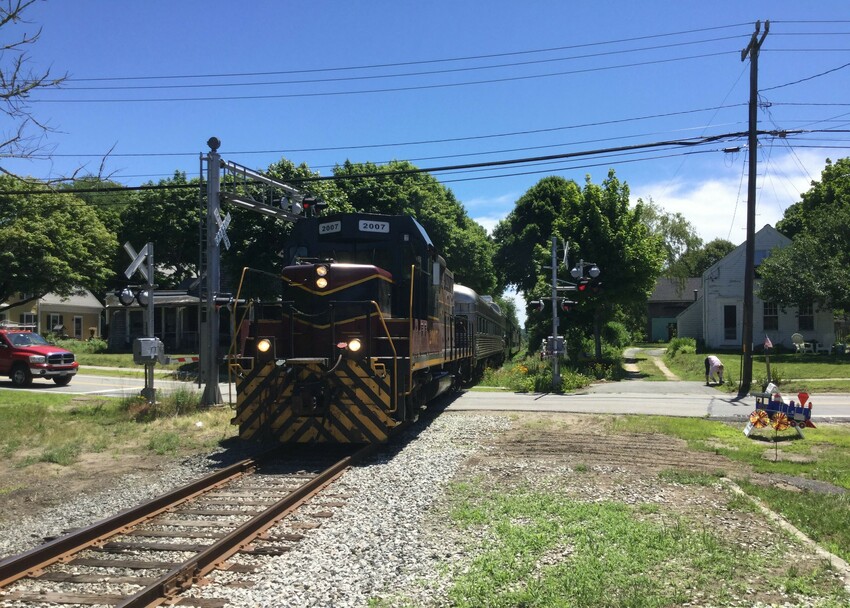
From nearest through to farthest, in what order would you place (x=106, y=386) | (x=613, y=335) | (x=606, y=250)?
(x=106, y=386) → (x=606, y=250) → (x=613, y=335)

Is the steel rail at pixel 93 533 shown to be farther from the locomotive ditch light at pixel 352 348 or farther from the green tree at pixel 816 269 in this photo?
the green tree at pixel 816 269

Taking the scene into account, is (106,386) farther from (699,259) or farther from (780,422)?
(699,259)

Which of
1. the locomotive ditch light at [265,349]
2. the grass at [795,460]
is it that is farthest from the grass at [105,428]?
the grass at [795,460]

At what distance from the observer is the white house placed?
36344 millimetres

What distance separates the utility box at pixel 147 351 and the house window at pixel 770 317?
112ft

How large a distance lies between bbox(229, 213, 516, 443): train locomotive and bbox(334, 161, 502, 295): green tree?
1181cm

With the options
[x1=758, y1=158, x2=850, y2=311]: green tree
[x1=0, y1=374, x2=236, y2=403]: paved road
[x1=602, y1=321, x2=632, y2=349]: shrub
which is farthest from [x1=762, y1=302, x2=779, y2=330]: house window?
[x1=0, y1=374, x2=236, y2=403]: paved road

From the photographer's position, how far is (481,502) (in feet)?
24.1

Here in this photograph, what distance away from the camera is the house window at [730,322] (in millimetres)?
37812

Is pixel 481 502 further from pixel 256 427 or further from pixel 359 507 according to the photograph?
pixel 256 427

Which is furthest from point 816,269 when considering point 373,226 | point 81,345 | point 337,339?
point 81,345

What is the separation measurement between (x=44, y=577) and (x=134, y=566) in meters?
0.67

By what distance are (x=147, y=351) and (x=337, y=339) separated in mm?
6500

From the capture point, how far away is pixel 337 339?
34.4 feet
